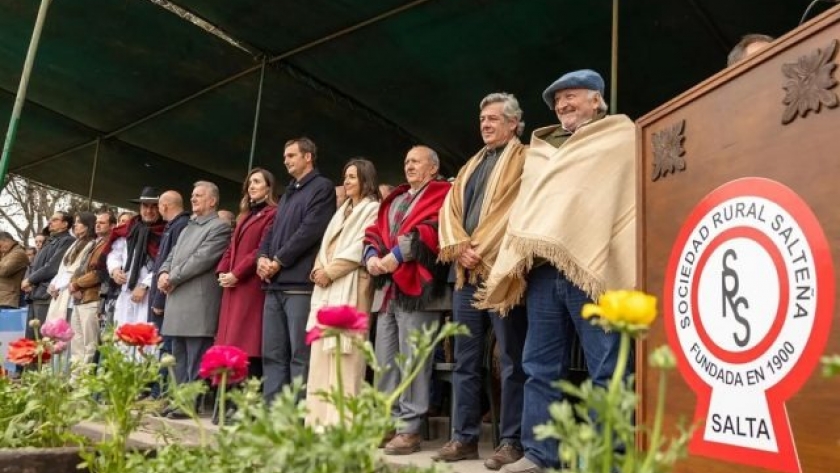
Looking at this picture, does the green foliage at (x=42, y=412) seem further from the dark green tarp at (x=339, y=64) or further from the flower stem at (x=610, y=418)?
the dark green tarp at (x=339, y=64)

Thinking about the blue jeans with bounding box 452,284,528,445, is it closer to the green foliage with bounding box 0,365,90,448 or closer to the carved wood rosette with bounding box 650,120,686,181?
the carved wood rosette with bounding box 650,120,686,181

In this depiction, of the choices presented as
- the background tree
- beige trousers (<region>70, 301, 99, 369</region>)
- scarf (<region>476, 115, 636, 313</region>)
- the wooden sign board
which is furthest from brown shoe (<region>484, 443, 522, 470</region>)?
the background tree

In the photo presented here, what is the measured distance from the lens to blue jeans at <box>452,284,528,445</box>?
2971mm

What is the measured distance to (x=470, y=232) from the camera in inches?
123

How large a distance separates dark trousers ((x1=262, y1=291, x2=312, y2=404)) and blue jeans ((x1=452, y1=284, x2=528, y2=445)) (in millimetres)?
1077

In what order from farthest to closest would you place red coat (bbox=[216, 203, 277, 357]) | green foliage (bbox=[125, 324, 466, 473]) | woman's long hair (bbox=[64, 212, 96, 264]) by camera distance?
woman's long hair (bbox=[64, 212, 96, 264]), red coat (bbox=[216, 203, 277, 357]), green foliage (bbox=[125, 324, 466, 473])

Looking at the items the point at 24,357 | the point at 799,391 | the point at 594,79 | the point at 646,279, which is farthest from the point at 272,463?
the point at 594,79

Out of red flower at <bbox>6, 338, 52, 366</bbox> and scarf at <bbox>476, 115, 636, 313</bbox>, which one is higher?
scarf at <bbox>476, 115, 636, 313</bbox>

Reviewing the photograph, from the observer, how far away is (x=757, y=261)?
1434 mm

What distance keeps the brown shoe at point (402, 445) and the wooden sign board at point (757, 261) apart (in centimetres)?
162

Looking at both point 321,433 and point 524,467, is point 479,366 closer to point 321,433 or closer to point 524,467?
point 524,467

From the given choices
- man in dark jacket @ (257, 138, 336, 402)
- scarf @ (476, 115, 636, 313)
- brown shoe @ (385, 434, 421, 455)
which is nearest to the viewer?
scarf @ (476, 115, 636, 313)

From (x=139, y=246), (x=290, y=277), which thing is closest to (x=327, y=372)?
(x=290, y=277)

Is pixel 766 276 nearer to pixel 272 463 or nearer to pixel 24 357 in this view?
pixel 272 463
